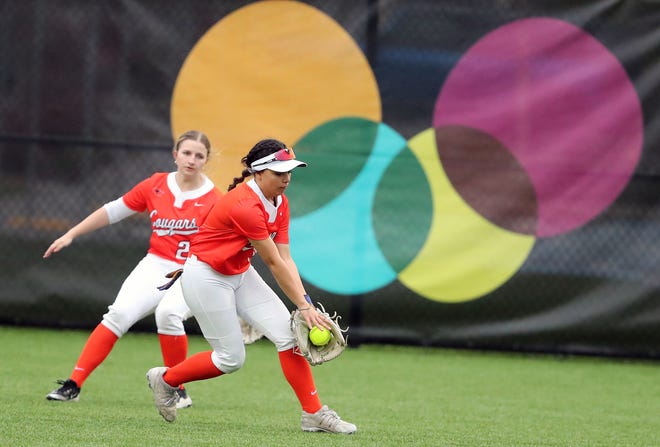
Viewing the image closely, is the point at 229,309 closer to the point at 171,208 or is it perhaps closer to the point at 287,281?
the point at 287,281

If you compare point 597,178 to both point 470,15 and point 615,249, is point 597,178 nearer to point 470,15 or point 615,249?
point 615,249

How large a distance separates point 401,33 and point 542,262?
216 centimetres

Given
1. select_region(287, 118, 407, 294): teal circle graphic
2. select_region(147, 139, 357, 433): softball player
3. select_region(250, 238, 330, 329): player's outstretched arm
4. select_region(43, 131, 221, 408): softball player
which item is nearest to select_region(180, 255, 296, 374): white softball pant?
select_region(147, 139, 357, 433): softball player

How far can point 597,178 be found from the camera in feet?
29.0

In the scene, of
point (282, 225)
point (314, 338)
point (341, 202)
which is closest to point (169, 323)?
point (282, 225)

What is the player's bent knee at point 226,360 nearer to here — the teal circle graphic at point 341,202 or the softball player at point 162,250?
the softball player at point 162,250

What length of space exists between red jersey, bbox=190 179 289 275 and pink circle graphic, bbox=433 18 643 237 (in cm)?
379

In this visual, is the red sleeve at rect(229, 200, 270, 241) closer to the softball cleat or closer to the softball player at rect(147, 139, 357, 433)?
the softball player at rect(147, 139, 357, 433)

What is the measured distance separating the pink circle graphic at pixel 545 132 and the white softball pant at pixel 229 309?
3.80m

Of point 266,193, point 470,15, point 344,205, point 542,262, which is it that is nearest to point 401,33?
point 470,15

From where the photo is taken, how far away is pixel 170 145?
8875mm

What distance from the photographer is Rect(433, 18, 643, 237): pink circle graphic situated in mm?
8828

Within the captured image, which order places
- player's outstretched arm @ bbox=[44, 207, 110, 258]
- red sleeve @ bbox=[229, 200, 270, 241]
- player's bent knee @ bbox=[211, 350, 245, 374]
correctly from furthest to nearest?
player's outstretched arm @ bbox=[44, 207, 110, 258] < player's bent knee @ bbox=[211, 350, 245, 374] < red sleeve @ bbox=[229, 200, 270, 241]

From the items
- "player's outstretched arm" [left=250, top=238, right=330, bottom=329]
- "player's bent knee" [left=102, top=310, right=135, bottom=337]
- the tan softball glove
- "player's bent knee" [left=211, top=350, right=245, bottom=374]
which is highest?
"player's outstretched arm" [left=250, top=238, right=330, bottom=329]
